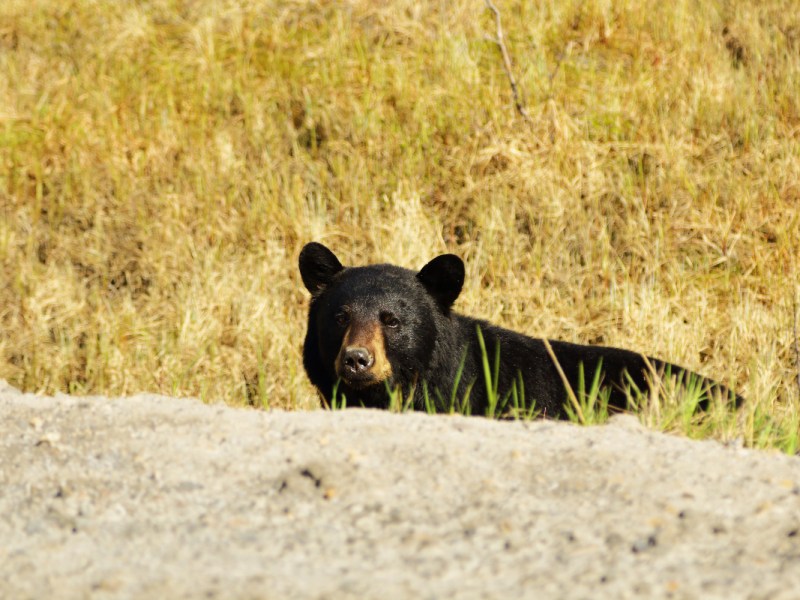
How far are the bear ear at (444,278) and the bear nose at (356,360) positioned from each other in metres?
0.67

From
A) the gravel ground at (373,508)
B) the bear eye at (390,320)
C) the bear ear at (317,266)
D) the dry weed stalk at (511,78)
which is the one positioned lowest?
the gravel ground at (373,508)

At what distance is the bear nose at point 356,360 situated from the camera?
188 inches

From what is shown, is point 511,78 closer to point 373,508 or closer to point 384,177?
point 384,177

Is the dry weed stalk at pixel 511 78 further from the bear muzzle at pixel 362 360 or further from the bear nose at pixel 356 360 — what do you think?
the bear nose at pixel 356 360

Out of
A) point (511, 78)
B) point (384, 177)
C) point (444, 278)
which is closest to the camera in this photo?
point (444, 278)

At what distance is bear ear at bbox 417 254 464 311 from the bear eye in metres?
0.29

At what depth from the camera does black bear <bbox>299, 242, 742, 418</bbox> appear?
16.7 ft

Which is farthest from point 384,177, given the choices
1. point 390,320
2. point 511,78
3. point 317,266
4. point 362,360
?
point 362,360

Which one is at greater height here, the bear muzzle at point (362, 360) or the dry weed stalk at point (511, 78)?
the dry weed stalk at point (511, 78)

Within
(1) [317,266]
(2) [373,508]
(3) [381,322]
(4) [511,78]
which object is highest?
(4) [511,78]

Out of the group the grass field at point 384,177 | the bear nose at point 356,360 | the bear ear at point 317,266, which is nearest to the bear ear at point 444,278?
the bear ear at point 317,266

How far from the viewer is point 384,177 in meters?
8.30

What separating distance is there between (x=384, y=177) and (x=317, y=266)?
2929mm

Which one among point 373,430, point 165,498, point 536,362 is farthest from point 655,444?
point 536,362
